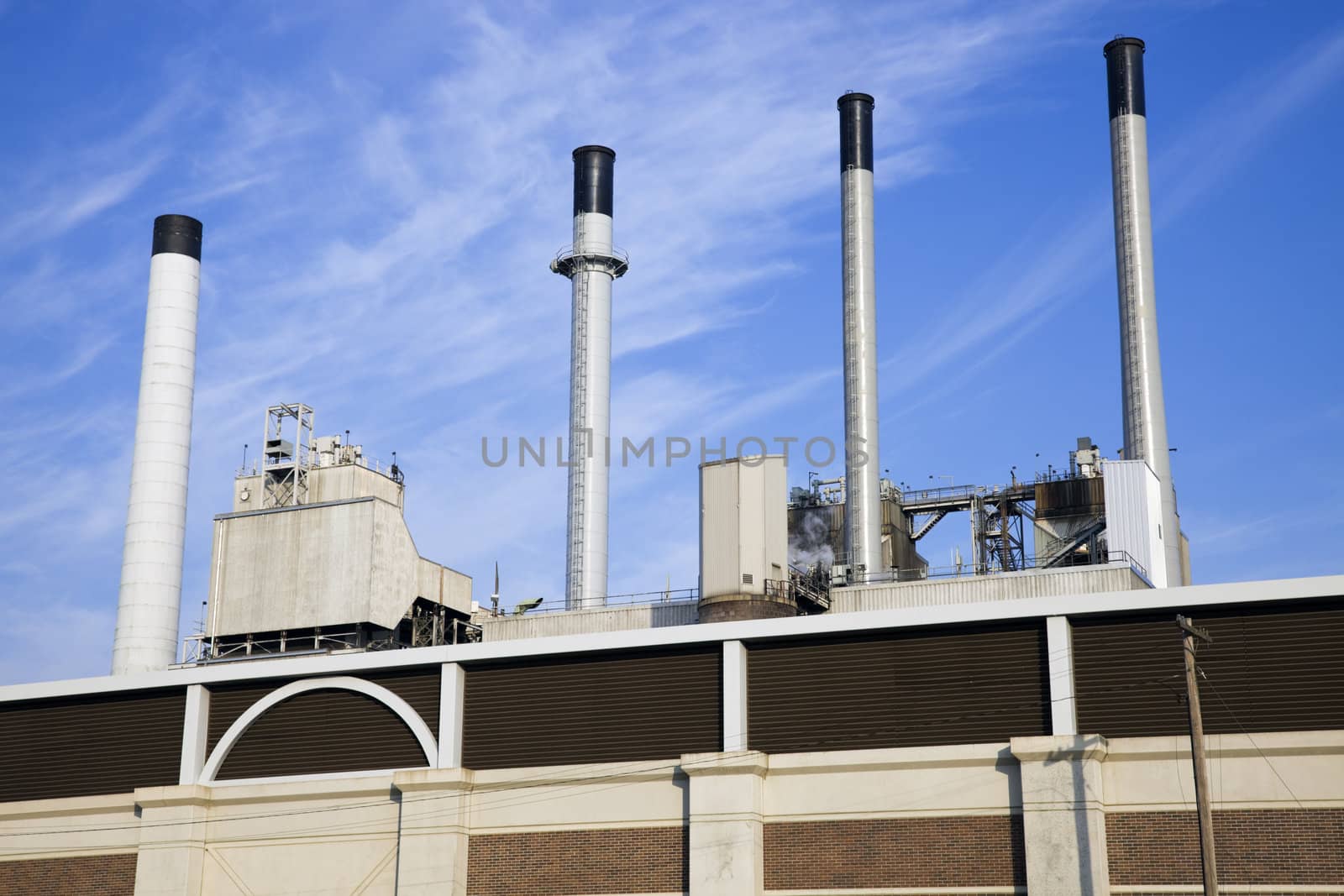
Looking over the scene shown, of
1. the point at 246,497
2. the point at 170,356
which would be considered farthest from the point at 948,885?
the point at 170,356

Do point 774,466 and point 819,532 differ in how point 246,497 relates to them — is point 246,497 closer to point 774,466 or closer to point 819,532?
point 774,466

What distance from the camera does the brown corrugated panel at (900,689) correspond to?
103ft

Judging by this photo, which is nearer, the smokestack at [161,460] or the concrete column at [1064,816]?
the concrete column at [1064,816]

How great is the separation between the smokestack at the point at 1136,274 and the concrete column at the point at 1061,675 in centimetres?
2267

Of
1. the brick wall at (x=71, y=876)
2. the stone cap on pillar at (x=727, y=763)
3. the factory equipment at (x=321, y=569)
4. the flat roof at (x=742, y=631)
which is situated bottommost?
the brick wall at (x=71, y=876)

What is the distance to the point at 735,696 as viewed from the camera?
3328 cm

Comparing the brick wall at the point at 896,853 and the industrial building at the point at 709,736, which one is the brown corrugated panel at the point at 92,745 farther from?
the brick wall at the point at 896,853

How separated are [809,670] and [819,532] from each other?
3045 cm

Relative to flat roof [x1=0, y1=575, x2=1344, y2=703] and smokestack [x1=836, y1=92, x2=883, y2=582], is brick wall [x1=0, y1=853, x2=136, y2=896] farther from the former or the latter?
smokestack [x1=836, y1=92, x2=883, y2=582]

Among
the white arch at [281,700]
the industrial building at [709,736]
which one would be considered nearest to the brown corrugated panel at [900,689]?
the industrial building at [709,736]

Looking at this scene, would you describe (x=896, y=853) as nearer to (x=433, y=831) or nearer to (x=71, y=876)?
(x=433, y=831)

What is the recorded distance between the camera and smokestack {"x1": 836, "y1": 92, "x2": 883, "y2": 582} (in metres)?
58.4

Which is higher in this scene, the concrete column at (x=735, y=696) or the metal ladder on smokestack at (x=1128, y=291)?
the metal ladder on smokestack at (x=1128, y=291)

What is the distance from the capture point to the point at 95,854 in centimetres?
3784
